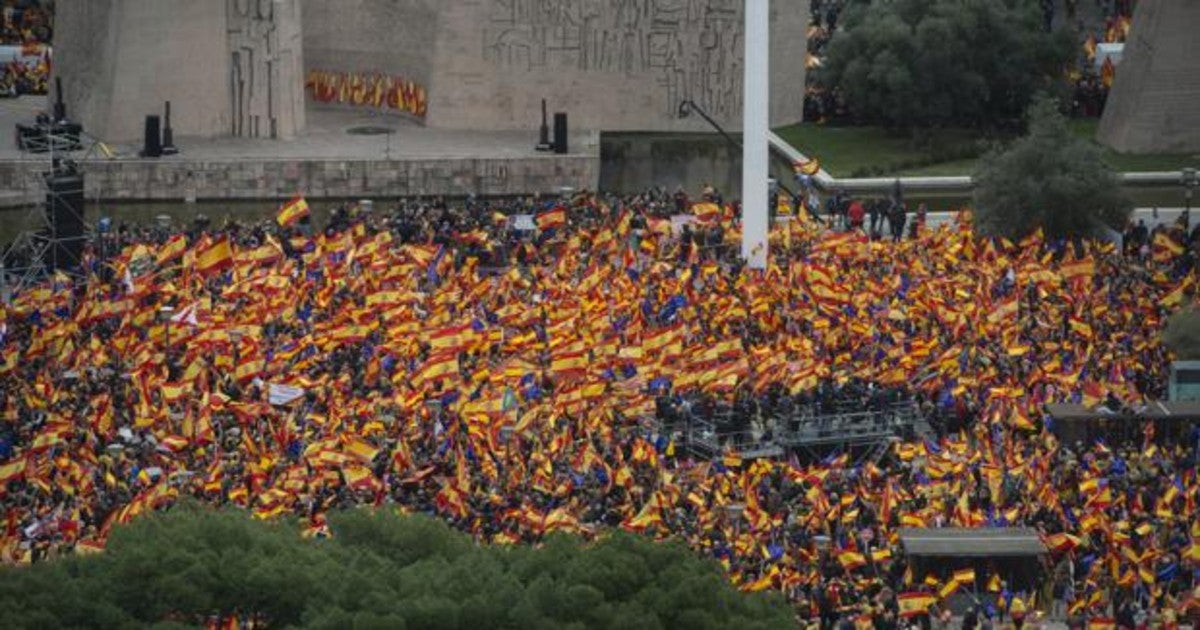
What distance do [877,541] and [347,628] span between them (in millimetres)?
9777

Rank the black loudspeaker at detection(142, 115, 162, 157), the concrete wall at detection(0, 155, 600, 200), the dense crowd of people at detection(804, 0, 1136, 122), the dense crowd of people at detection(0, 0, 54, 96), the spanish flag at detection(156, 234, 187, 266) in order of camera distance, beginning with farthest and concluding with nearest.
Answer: the dense crowd of people at detection(0, 0, 54, 96) < the dense crowd of people at detection(804, 0, 1136, 122) < the concrete wall at detection(0, 155, 600, 200) < the black loudspeaker at detection(142, 115, 162, 157) < the spanish flag at detection(156, 234, 187, 266)

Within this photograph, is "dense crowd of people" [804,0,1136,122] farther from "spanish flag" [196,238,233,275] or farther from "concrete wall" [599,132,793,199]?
"spanish flag" [196,238,233,275]

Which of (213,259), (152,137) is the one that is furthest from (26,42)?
(213,259)

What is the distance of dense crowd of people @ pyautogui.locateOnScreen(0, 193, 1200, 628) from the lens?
144ft

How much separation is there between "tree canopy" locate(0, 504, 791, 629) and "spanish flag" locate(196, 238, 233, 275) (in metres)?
19.1

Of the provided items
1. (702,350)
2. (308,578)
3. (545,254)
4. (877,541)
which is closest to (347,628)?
(308,578)

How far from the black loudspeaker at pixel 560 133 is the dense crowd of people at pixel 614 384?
8645 millimetres

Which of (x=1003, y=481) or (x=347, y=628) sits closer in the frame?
(x=347, y=628)

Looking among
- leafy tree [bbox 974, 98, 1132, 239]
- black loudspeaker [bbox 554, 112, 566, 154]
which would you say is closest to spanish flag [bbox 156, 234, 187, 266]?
leafy tree [bbox 974, 98, 1132, 239]

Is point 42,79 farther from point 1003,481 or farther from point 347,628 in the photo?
point 347,628

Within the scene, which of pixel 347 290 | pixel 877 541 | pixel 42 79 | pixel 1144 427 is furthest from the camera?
pixel 42 79

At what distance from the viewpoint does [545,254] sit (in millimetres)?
62438

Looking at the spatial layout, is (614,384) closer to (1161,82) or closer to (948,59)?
(948,59)

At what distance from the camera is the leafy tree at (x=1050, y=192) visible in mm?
61969
